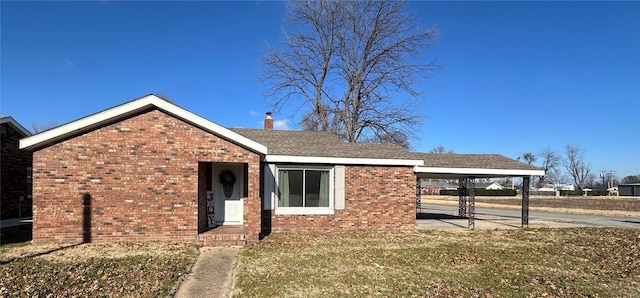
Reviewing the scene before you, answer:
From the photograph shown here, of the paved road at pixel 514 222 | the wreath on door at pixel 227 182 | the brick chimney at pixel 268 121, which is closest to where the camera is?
the wreath on door at pixel 227 182

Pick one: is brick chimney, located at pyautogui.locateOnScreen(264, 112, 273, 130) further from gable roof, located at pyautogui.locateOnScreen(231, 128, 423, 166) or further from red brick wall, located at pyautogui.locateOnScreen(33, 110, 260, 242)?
red brick wall, located at pyautogui.locateOnScreen(33, 110, 260, 242)

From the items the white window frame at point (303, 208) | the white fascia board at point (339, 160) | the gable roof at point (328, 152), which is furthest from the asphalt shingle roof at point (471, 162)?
the white window frame at point (303, 208)

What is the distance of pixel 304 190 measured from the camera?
1334 cm

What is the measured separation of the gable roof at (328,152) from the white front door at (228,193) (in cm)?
132

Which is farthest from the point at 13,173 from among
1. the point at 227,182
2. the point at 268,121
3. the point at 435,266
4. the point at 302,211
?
the point at 435,266

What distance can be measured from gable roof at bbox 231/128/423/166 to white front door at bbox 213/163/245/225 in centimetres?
132

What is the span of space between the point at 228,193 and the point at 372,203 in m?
4.90

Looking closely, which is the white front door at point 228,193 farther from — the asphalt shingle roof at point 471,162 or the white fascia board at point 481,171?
the white fascia board at point 481,171

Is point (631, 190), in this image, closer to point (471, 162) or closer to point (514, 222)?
point (514, 222)

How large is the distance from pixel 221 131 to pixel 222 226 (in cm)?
335

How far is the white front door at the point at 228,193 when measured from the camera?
42.7ft

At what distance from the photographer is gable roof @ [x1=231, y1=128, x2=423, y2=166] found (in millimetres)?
13023

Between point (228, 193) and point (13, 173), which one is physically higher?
point (13, 173)

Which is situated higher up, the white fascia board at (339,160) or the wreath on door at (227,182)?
the white fascia board at (339,160)
